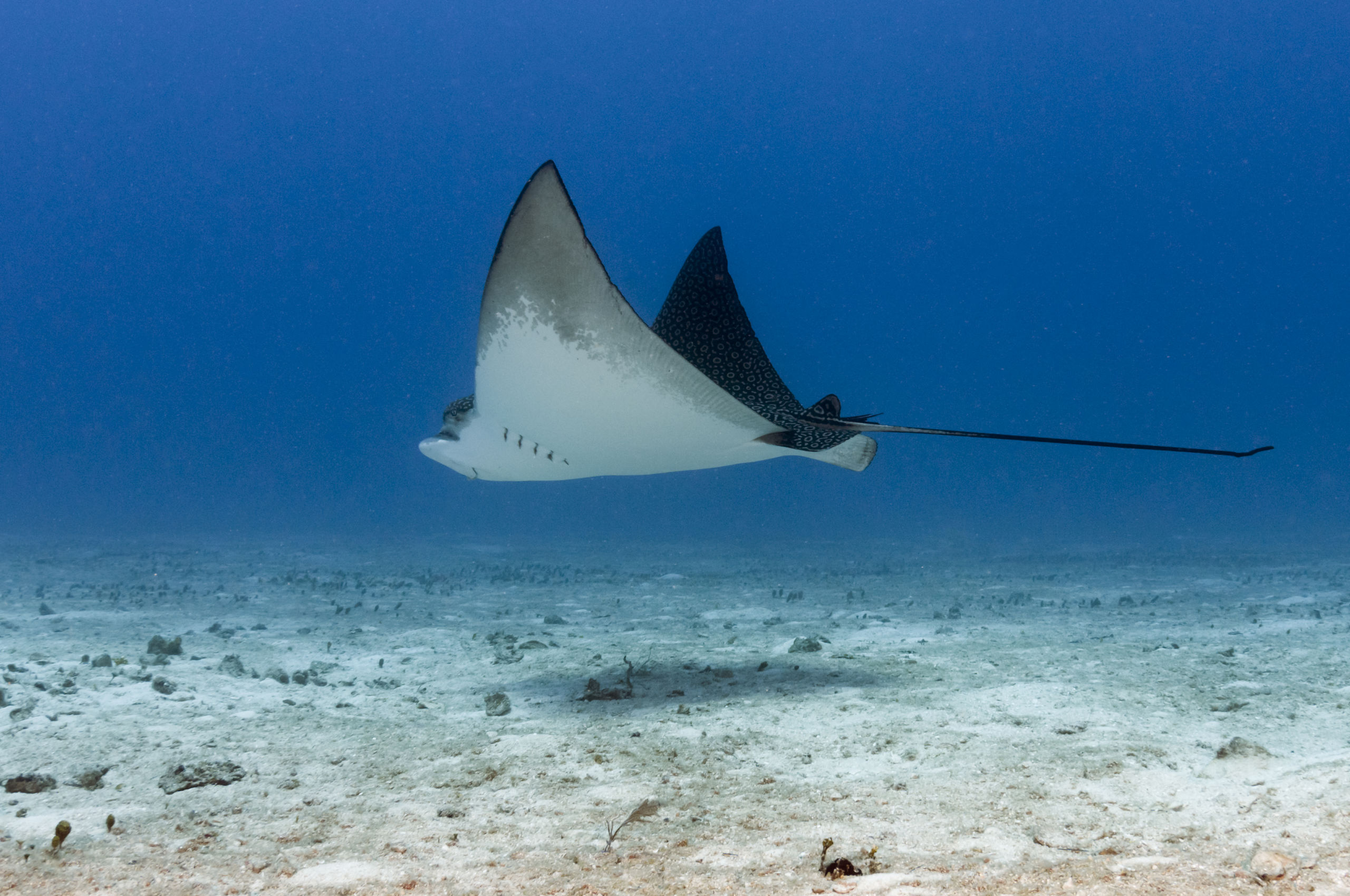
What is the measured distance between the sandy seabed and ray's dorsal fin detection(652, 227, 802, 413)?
73.9 inches

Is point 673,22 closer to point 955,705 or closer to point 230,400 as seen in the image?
point 955,705

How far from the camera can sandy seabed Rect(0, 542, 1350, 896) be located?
5.49 feet

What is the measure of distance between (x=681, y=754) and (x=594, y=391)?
165 centimetres

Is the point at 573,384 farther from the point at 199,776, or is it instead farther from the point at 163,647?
the point at 163,647

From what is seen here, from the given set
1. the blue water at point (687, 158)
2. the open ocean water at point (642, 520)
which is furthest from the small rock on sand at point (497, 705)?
the blue water at point (687, 158)

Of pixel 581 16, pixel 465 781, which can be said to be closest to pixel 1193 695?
pixel 465 781

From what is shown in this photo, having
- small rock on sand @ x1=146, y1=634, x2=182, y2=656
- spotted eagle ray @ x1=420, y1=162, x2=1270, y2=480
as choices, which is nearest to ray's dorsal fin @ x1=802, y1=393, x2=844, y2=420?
spotted eagle ray @ x1=420, y1=162, x2=1270, y2=480

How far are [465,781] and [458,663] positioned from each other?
89.7 inches

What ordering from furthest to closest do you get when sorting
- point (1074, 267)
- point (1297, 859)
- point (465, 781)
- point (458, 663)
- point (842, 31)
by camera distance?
point (1074, 267) < point (842, 31) < point (458, 663) < point (465, 781) < point (1297, 859)

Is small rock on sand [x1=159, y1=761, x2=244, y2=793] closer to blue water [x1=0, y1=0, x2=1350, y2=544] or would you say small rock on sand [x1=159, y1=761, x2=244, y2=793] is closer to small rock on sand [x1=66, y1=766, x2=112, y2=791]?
small rock on sand [x1=66, y1=766, x2=112, y2=791]

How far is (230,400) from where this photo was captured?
372 feet

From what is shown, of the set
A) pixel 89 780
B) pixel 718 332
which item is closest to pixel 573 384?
→ pixel 718 332

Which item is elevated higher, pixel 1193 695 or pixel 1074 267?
pixel 1074 267

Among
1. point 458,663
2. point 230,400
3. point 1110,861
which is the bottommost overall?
point 458,663
